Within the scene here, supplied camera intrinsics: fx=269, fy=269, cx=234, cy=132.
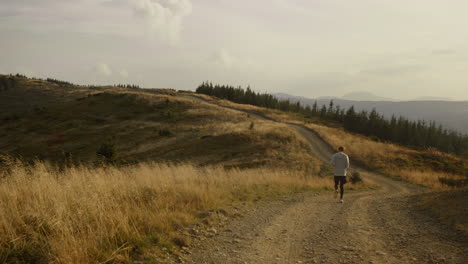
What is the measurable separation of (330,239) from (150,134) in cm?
4094

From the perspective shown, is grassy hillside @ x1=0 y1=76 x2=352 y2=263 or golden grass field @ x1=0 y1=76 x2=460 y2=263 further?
golden grass field @ x1=0 y1=76 x2=460 y2=263

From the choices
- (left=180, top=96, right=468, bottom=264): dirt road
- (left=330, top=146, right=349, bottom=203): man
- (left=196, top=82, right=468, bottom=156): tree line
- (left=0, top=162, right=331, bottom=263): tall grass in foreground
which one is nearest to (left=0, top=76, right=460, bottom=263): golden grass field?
(left=0, top=162, right=331, bottom=263): tall grass in foreground

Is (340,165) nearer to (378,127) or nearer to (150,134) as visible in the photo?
(150,134)

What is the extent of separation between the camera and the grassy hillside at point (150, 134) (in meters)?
32.2

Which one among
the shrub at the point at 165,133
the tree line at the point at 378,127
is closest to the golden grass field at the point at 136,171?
the shrub at the point at 165,133

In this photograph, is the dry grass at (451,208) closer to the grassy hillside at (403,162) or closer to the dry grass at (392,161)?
the dry grass at (392,161)

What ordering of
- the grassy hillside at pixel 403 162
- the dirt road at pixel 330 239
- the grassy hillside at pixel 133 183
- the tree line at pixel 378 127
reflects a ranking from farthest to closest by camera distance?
the tree line at pixel 378 127
the grassy hillside at pixel 403 162
the dirt road at pixel 330 239
the grassy hillside at pixel 133 183

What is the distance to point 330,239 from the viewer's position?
22.3ft

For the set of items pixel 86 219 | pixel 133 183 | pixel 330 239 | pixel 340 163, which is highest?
pixel 340 163

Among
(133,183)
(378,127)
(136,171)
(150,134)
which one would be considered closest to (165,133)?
(150,134)

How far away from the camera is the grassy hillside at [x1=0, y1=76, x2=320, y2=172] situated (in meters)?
32.2

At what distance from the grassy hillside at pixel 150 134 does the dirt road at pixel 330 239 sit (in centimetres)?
1555

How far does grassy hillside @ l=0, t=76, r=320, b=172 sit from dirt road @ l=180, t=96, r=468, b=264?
15551 millimetres

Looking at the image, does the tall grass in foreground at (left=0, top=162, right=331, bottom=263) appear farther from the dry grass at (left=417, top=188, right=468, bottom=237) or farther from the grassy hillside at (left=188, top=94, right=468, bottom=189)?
the grassy hillside at (left=188, top=94, right=468, bottom=189)
